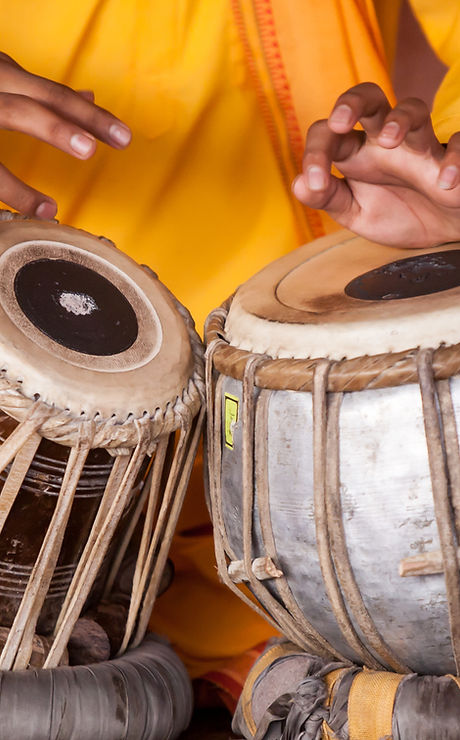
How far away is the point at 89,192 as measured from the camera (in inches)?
74.6

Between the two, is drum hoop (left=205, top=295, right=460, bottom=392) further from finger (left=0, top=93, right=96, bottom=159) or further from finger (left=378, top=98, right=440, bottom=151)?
finger (left=0, top=93, right=96, bottom=159)

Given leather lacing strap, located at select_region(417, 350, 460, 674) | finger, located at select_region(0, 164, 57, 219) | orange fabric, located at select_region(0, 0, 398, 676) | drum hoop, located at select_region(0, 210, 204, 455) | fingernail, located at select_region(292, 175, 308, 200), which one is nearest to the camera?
leather lacing strap, located at select_region(417, 350, 460, 674)

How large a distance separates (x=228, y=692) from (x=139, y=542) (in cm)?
44

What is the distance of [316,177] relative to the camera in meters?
1.21

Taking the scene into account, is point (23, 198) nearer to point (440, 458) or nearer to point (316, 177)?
point (316, 177)

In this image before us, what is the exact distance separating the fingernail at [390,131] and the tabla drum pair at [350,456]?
18cm

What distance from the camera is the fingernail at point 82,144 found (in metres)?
1.29

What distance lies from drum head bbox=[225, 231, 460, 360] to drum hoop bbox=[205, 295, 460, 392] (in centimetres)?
2

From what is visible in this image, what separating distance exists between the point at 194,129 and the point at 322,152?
2.43 ft

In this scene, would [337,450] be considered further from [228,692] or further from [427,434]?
[228,692]

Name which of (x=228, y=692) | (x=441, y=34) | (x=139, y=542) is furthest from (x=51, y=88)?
(x=228, y=692)

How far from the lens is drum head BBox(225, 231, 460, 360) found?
106 cm

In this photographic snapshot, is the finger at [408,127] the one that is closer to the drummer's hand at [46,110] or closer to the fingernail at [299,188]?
the fingernail at [299,188]

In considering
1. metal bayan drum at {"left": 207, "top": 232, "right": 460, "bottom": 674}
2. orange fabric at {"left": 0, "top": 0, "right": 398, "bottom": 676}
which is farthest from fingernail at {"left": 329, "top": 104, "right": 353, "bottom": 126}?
orange fabric at {"left": 0, "top": 0, "right": 398, "bottom": 676}
